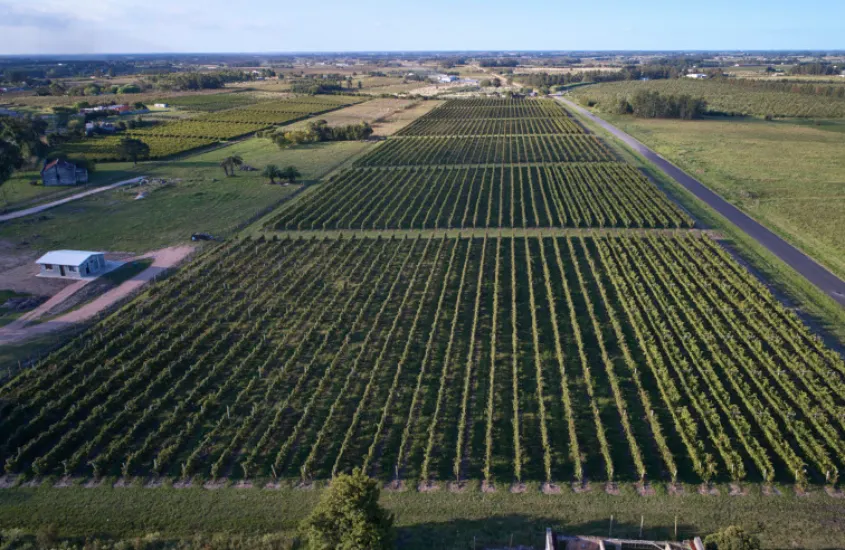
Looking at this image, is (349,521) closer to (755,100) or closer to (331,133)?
(331,133)

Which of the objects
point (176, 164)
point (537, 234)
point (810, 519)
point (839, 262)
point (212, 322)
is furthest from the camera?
point (176, 164)

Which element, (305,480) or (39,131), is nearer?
(305,480)

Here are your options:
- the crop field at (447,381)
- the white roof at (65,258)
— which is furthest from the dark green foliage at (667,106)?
the white roof at (65,258)

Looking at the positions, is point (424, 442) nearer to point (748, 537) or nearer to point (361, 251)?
point (748, 537)

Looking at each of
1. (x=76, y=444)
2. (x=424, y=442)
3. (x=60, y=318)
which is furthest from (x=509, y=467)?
(x=60, y=318)

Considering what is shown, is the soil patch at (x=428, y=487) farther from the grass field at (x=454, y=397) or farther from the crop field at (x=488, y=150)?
the crop field at (x=488, y=150)
